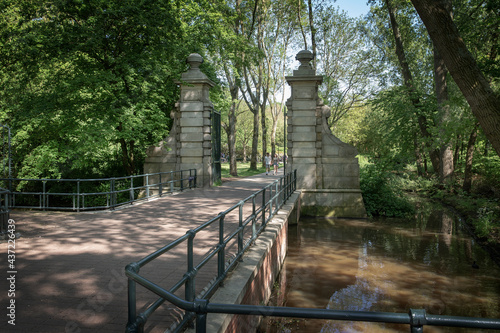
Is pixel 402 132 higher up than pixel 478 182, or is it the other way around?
pixel 402 132

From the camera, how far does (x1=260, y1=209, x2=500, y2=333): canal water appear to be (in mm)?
7098

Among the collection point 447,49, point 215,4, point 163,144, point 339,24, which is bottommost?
point 163,144

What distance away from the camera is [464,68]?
7484mm

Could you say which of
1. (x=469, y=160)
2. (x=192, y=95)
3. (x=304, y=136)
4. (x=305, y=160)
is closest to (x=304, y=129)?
(x=304, y=136)

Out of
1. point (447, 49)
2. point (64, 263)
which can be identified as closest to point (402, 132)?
point (447, 49)

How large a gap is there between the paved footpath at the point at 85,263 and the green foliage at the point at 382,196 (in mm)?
8829

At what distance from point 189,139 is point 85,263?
10.8 metres

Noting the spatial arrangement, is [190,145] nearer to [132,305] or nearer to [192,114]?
[192,114]

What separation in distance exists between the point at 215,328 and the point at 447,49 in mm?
7107

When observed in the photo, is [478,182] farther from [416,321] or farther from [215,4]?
[416,321]

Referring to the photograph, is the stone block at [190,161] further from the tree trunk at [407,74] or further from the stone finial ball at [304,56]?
the tree trunk at [407,74]

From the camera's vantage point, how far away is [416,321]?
2.01 m

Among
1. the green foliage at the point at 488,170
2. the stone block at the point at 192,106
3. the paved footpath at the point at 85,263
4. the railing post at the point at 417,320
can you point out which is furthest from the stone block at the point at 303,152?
the railing post at the point at 417,320

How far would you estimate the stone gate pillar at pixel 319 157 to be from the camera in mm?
15477
